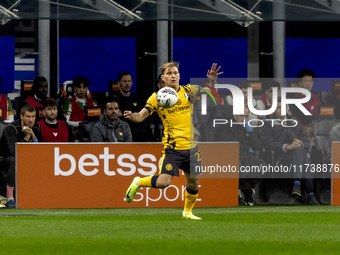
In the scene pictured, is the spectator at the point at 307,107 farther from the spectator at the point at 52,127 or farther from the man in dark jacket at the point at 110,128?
the spectator at the point at 52,127

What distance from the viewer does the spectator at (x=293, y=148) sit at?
1673cm

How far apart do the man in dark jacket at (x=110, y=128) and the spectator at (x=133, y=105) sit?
2.30 feet

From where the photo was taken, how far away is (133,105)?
698 inches

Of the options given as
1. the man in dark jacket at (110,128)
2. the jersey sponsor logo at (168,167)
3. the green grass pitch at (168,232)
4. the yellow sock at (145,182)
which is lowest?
the green grass pitch at (168,232)

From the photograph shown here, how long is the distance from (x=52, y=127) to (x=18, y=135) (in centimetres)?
61

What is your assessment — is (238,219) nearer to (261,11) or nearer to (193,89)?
(193,89)

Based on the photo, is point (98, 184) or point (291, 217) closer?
point (291, 217)

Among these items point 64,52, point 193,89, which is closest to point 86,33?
point 64,52

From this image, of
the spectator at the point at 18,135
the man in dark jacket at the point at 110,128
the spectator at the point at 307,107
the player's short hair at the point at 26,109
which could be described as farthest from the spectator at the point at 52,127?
the spectator at the point at 307,107

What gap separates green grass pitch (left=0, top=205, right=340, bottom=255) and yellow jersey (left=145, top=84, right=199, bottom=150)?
1.04 m

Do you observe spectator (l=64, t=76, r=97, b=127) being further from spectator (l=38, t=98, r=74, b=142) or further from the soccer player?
the soccer player

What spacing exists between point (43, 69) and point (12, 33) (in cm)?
115

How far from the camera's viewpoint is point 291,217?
43.0 feet

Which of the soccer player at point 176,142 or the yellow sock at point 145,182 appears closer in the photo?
the soccer player at point 176,142
